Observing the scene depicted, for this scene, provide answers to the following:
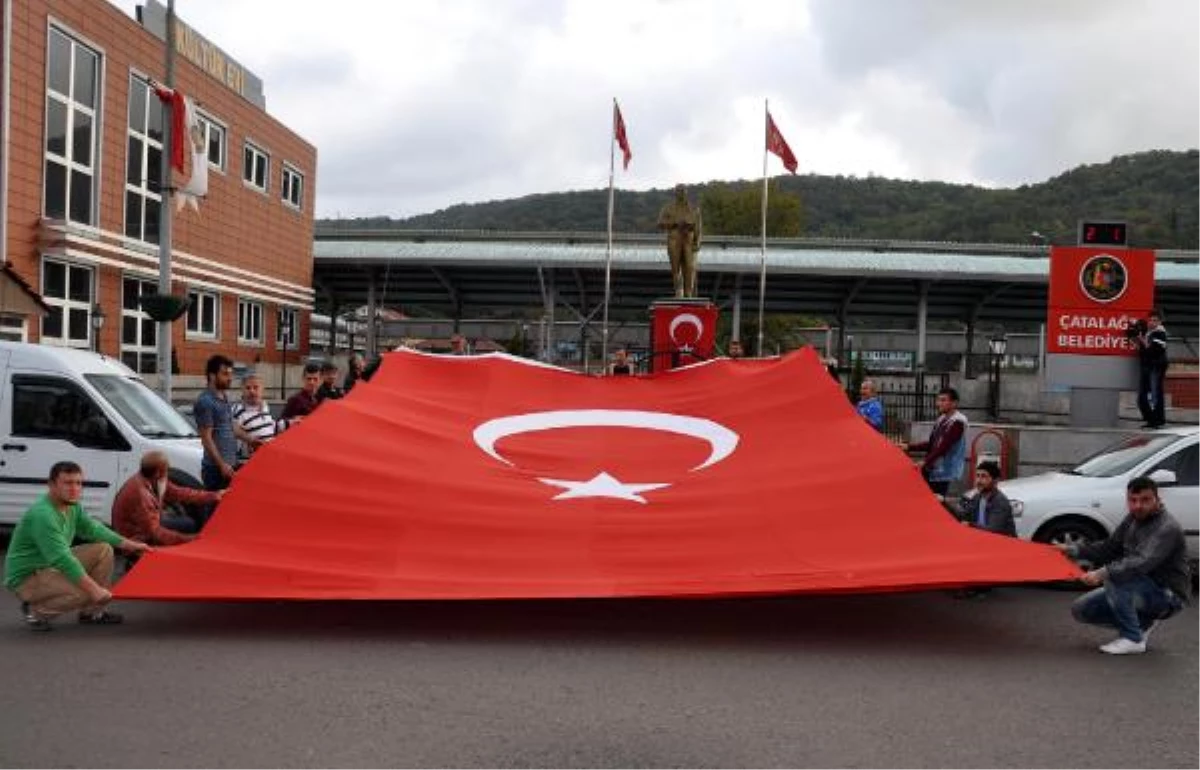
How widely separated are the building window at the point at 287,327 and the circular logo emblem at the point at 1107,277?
22498mm

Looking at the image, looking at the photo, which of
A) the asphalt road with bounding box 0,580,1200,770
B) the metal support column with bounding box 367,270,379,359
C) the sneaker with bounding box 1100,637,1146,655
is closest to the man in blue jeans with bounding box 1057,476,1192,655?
the sneaker with bounding box 1100,637,1146,655

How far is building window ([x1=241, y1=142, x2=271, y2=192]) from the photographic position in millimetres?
31000

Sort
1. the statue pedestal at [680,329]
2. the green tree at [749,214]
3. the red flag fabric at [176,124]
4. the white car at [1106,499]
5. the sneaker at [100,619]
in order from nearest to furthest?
the sneaker at [100,619] → the white car at [1106,499] → the red flag fabric at [176,124] → the statue pedestal at [680,329] → the green tree at [749,214]

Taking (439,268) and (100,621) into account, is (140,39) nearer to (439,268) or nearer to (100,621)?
(439,268)

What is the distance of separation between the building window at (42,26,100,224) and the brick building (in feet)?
0.09

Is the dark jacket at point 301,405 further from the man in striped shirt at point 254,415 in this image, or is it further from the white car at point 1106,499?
the white car at point 1106,499

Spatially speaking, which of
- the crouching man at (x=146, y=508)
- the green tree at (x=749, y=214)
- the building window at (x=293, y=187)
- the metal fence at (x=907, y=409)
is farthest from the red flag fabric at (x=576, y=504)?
the green tree at (x=749, y=214)

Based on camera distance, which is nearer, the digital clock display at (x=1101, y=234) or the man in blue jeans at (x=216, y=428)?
the man in blue jeans at (x=216, y=428)

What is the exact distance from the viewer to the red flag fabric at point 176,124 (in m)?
18.6

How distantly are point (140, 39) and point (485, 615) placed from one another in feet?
65.3

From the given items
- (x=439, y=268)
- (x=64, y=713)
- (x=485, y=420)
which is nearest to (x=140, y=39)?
(x=439, y=268)

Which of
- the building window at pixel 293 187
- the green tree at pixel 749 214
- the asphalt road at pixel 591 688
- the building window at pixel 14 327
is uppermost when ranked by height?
the green tree at pixel 749 214

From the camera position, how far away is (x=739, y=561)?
792 cm

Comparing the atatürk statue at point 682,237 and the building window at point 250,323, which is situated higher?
the atatürk statue at point 682,237
